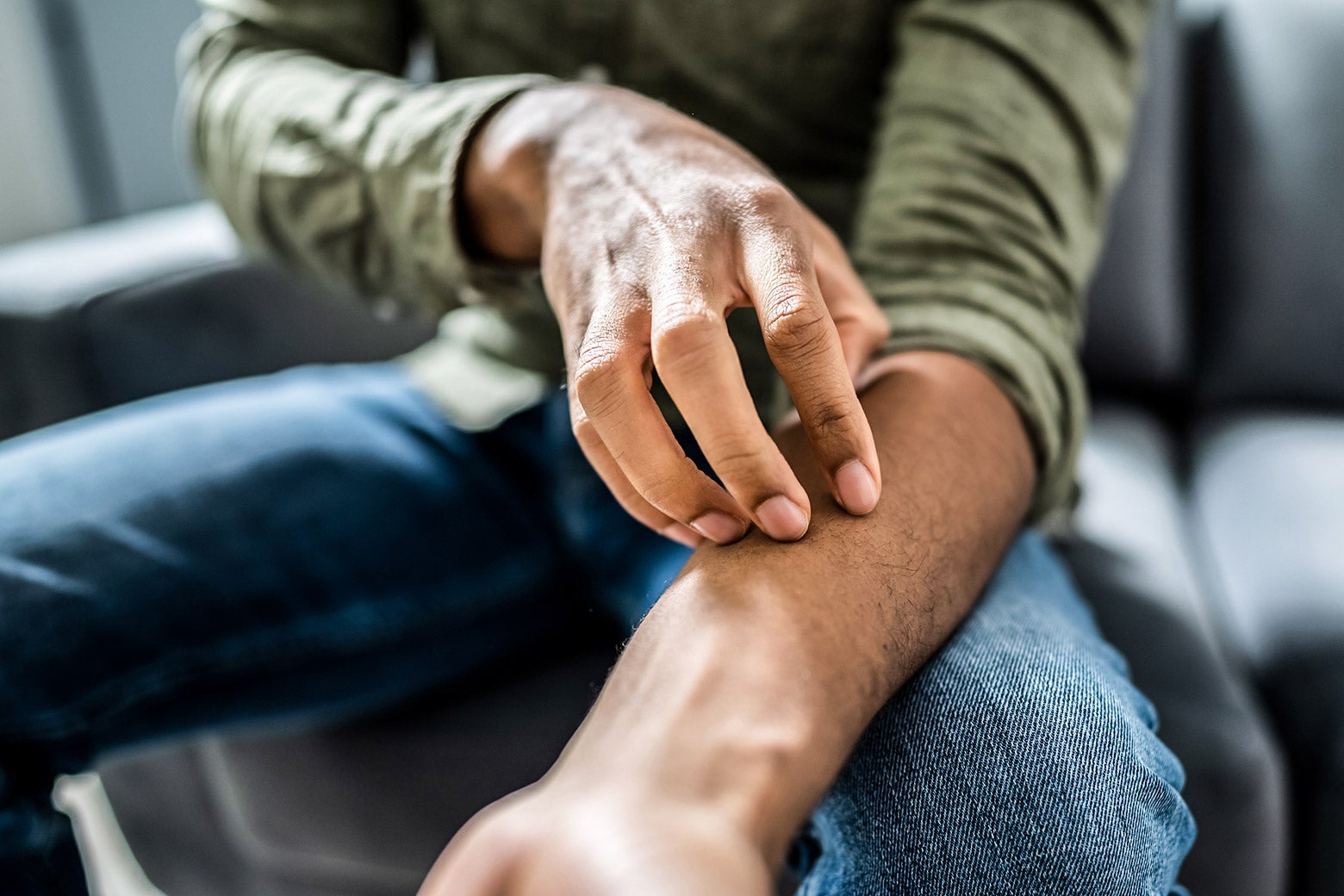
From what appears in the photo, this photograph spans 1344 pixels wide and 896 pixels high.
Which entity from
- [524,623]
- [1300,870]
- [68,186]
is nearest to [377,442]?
[524,623]

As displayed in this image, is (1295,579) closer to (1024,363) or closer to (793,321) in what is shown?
(1024,363)

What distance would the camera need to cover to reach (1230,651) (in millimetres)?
596

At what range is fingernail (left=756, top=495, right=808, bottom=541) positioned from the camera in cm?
31

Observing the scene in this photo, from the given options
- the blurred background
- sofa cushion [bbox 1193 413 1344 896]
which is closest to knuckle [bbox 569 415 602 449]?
sofa cushion [bbox 1193 413 1344 896]

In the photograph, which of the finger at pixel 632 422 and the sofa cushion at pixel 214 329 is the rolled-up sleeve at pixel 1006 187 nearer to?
the finger at pixel 632 422

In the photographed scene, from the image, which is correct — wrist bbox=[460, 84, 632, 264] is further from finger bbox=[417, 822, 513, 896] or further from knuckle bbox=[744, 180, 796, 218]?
finger bbox=[417, 822, 513, 896]

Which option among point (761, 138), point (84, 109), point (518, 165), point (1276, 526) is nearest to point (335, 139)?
point (518, 165)

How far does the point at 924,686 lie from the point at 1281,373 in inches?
32.2

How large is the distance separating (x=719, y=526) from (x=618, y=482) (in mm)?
43

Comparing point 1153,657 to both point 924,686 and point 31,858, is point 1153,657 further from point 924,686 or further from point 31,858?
point 31,858

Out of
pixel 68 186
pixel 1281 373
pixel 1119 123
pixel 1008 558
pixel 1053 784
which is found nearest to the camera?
pixel 1053 784

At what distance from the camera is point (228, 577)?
0.53 m

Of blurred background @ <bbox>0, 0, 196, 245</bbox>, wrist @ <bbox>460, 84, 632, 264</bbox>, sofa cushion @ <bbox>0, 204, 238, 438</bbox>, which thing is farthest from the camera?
blurred background @ <bbox>0, 0, 196, 245</bbox>

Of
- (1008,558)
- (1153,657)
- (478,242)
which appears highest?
(478,242)
